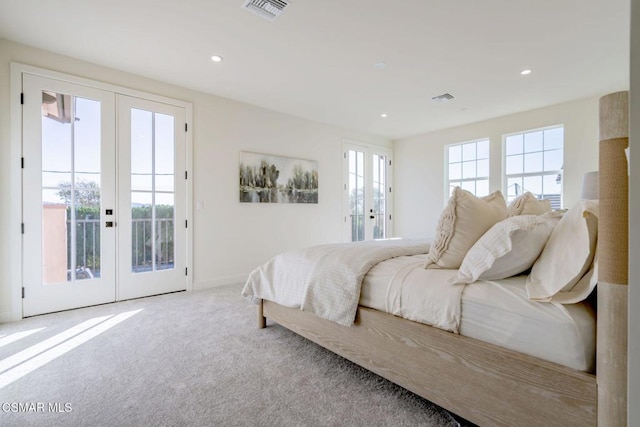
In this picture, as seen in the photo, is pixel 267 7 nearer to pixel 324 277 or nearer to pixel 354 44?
pixel 354 44

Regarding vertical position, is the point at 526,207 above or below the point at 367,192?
below

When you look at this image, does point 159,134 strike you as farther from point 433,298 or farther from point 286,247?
point 433,298

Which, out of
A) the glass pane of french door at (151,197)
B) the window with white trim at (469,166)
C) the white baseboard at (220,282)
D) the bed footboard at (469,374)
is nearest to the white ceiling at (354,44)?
the glass pane of french door at (151,197)

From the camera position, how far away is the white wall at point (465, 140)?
393 centimetres

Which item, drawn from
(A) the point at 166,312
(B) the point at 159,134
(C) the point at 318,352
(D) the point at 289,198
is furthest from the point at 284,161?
(C) the point at 318,352

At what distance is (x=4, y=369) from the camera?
1843 mm

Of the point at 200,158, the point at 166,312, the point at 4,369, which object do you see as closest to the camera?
the point at 4,369

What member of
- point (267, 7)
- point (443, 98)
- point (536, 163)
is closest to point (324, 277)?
Answer: point (267, 7)

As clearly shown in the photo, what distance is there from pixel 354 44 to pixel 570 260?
2.42 metres

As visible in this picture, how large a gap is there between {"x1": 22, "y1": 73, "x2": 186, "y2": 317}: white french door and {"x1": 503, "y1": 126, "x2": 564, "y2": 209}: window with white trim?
15.8ft

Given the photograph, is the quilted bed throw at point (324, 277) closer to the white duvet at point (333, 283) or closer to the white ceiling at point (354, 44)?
the white duvet at point (333, 283)

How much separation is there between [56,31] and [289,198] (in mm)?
Answer: 3068

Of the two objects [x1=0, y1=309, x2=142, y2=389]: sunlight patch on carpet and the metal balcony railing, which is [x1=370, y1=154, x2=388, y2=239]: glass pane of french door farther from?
[x1=0, y1=309, x2=142, y2=389]: sunlight patch on carpet

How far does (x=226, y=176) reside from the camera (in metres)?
4.02
